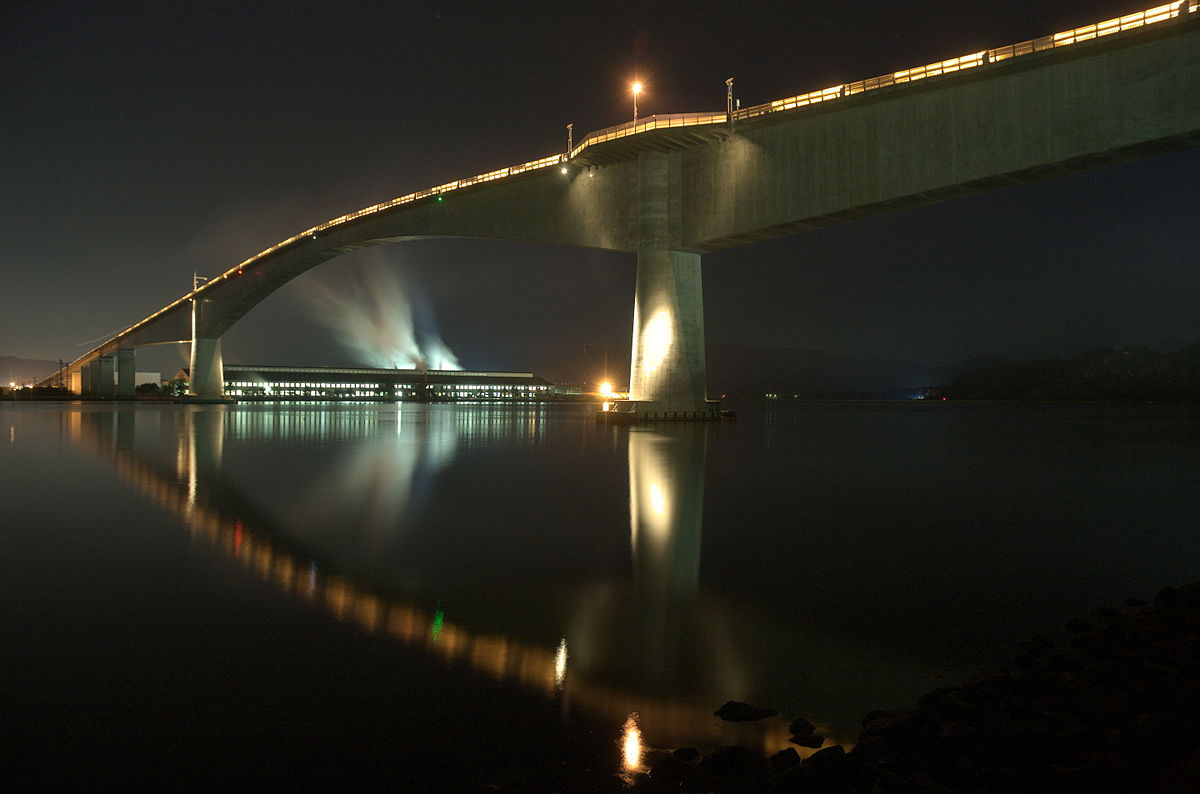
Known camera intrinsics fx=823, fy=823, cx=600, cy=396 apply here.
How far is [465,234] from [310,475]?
3611 centimetres

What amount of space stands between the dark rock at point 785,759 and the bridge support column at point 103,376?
12790cm

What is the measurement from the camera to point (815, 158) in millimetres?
32531

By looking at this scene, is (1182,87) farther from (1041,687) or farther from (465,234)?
(465,234)

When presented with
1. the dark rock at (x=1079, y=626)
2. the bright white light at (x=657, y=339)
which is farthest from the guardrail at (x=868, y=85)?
the dark rock at (x=1079, y=626)

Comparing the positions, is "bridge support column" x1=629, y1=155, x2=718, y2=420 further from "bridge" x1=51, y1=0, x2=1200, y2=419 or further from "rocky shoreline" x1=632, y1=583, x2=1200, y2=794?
"rocky shoreline" x1=632, y1=583, x2=1200, y2=794

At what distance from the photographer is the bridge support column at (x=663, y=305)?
124 feet

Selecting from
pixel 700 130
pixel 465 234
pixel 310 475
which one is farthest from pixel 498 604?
pixel 465 234

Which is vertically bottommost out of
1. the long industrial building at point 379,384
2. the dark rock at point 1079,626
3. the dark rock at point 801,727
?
the dark rock at point 1079,626

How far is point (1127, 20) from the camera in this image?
2408cm

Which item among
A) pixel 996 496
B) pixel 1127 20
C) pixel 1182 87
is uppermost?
pixel 1127 20

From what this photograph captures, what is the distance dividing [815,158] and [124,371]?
348 ft

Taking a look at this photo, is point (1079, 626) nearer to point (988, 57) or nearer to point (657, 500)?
point (657, 500)

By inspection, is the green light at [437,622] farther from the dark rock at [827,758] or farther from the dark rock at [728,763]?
the dark rock at [827,758]

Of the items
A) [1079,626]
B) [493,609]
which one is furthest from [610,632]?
[1079,626]
